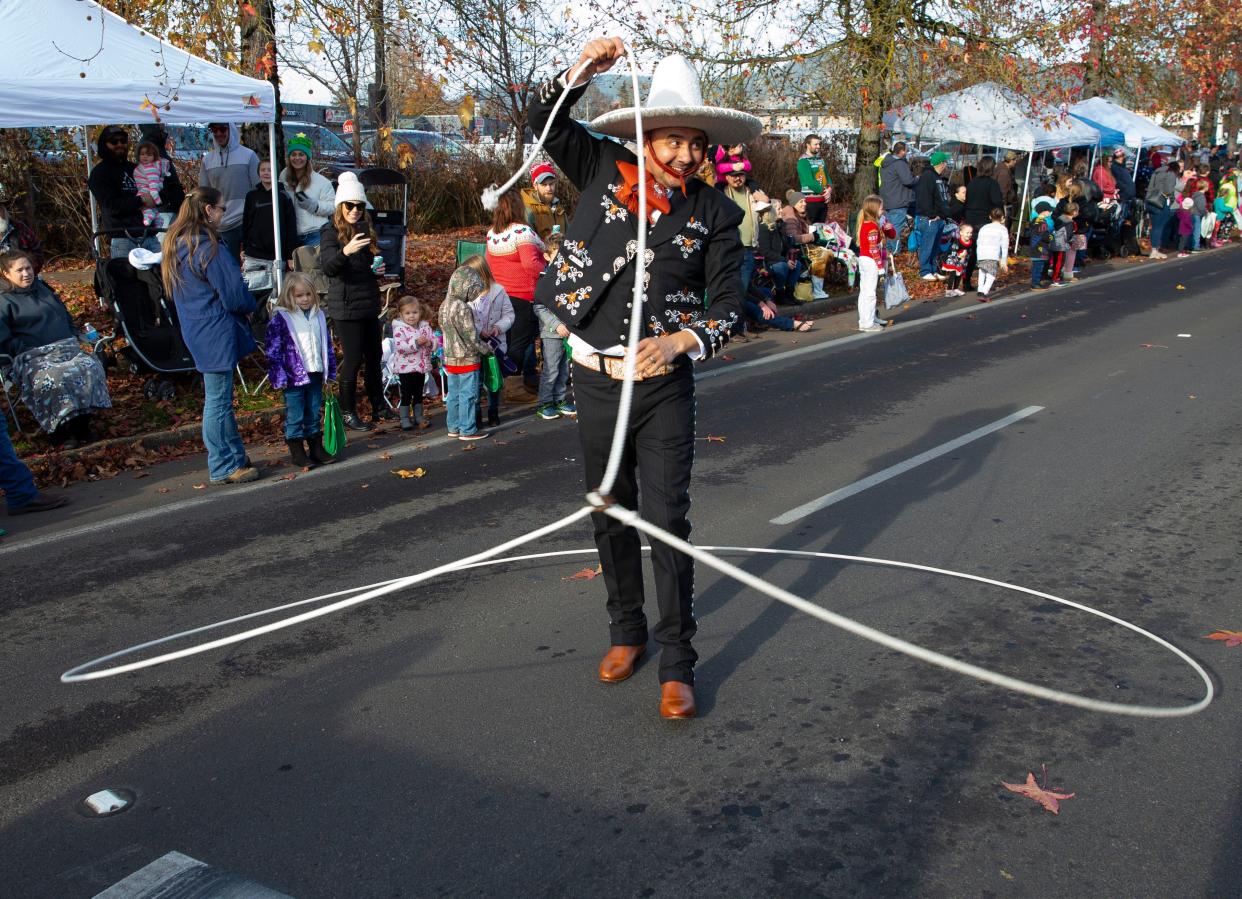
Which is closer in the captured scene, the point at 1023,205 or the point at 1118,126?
the point at 1023,205

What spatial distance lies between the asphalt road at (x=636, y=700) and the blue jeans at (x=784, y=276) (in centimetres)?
790

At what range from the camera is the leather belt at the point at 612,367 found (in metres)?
3.92

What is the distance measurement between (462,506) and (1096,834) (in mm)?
4411

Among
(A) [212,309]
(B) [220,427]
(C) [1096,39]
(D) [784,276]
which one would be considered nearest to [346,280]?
(A) [212,309]

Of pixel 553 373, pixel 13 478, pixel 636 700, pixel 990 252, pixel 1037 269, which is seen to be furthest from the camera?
pixel 1037 269

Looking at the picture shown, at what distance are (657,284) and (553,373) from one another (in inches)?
214

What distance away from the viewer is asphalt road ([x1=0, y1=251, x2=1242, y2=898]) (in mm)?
3275

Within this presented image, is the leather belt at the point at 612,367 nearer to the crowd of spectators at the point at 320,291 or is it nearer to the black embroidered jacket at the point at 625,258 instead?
the black embroidered jacket at the point at 625,258

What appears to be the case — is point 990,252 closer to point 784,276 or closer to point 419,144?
point 784,276

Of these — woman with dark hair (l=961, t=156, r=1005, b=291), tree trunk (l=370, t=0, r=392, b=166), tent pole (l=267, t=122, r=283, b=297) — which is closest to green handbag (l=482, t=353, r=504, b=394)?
tent pole (l=267, t=122, r=283, b=297)

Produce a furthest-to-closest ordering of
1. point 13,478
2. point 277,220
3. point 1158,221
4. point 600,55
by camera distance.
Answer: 1. point 1158,221
2. point 277,220
3. point 13,478
4. point 600,55

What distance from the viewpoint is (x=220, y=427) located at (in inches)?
300

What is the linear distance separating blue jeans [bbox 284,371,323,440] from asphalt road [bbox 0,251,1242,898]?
0.39 meters

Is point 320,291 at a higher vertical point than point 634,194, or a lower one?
lower
